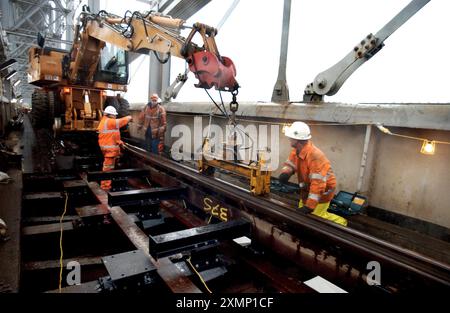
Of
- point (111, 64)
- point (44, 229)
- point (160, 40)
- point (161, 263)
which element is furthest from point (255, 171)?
point (111, 64)

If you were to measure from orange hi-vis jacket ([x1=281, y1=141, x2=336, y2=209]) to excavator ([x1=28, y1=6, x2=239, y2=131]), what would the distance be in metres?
1.95

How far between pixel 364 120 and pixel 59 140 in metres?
6.93

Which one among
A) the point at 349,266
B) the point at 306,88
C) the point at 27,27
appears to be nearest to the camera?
the point at 349,266

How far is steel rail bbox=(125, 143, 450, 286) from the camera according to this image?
1.90m

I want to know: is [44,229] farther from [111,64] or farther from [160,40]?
[111,64]

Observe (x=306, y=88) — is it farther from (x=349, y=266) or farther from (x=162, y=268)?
(x=162, y=268)

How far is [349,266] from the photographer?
2.15m

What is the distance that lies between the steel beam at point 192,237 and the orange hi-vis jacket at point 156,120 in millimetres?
5098

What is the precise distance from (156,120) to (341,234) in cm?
613

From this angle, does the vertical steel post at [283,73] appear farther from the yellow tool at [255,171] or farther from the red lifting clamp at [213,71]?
the red lifting clamp at [213,71]

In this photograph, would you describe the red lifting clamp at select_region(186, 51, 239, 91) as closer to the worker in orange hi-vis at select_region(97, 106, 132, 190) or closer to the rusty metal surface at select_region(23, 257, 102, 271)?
the rusty metal surface at select_region(23, 257, 102, 271)

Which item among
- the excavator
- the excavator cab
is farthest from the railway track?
the excavator cab

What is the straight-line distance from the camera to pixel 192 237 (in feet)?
7.82
